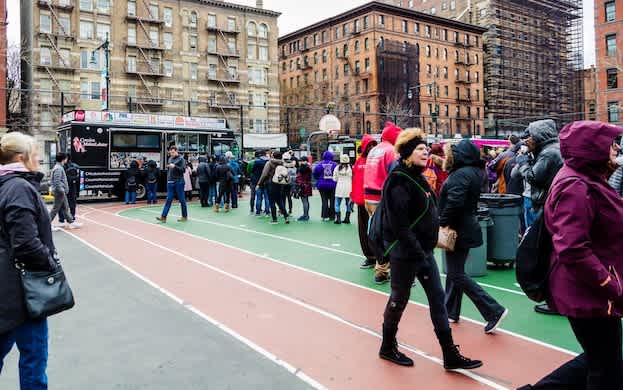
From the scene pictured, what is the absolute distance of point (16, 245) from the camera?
121 inches

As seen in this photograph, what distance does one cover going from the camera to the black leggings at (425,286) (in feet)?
13.9

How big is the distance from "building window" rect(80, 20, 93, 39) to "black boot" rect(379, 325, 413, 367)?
53.7 m

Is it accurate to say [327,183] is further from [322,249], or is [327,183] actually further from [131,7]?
[131,7]

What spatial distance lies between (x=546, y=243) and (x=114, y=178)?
2071 centimetres

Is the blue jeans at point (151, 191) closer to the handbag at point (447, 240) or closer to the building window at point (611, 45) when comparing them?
the handbag at point (447, 240)

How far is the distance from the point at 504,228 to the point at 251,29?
188 ft

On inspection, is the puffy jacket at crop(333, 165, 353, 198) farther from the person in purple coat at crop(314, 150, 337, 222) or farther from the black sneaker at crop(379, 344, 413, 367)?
the black sneaker at crop(379, 344, 413, 367)

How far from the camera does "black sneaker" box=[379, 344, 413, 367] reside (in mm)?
4414

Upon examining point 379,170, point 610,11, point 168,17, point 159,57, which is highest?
point 168,17

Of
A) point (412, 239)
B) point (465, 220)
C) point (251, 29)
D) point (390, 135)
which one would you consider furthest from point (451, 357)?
point (251, 29)

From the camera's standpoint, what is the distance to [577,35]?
84.6 m

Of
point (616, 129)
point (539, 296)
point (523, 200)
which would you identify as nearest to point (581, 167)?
point (616, 129)

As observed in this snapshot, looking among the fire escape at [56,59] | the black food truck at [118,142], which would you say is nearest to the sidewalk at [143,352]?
the black food truck at [118,142]

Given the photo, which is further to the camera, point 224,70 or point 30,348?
point 224,70
